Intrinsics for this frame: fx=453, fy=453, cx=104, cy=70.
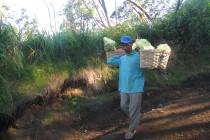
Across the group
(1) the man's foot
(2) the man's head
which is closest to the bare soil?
(1) the man's foot

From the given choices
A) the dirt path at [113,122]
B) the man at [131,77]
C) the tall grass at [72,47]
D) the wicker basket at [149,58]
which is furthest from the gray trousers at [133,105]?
the tall grass at [72,47]

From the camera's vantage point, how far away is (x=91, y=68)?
10.3 meters

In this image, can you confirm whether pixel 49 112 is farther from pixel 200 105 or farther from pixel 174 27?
pixel 174 27

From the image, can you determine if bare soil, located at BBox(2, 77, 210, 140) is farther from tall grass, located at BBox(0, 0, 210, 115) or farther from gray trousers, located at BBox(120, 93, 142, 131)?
tall grass, located at BBox(0, 0, 210, 115)

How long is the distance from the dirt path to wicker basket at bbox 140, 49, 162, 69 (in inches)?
51.2

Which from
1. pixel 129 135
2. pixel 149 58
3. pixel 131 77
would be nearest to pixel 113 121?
pixel 129 135

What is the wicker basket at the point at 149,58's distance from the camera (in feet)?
22.9

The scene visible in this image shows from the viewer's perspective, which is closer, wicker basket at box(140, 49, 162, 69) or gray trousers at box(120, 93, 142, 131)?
wicker basket at box(140, 49, 162, 69)

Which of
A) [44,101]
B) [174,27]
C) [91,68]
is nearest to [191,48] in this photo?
[174,27]

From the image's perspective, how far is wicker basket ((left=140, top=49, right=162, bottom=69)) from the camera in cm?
698

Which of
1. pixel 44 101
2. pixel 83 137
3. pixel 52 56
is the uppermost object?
pixel 52 56

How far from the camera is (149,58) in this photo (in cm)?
700

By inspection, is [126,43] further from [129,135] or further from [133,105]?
[129,135]

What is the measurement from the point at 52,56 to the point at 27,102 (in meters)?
1.79
